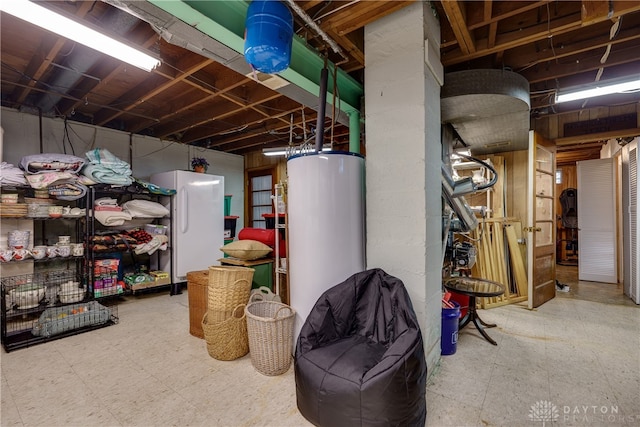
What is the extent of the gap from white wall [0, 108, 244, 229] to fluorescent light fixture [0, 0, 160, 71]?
2685 millimetres

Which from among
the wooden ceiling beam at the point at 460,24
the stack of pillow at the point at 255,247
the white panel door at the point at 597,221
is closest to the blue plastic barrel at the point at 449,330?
the stack of pillow at the point at 255,247

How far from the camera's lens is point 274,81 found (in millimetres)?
2479

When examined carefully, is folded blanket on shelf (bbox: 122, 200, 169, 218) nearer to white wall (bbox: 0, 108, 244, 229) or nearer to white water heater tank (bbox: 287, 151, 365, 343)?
A: white wall (bbox: 0, 108, 244, 229)

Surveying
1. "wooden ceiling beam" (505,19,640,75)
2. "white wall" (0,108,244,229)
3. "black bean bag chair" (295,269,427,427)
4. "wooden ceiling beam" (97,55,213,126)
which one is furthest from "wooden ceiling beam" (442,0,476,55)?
"white wall" (0,108,244,229)

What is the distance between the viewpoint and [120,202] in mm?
4590

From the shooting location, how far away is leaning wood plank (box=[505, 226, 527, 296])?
13.1ft

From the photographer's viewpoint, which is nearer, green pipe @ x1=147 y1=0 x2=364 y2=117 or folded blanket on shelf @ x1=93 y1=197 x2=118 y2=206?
green pipe @ x1=147 y1=0 x2=364 y2=117

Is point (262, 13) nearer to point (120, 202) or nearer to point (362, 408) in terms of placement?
point (362, 408)

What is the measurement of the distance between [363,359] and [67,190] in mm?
3821

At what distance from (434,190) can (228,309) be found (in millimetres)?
1935

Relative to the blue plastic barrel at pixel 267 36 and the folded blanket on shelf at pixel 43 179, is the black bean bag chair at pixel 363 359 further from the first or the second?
the folded blanket on shelf at pixel 43 179

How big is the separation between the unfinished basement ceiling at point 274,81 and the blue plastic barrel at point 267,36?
1.02ft

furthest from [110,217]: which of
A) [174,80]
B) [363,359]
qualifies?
[363,359]

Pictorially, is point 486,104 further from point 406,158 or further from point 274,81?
point 274,81
